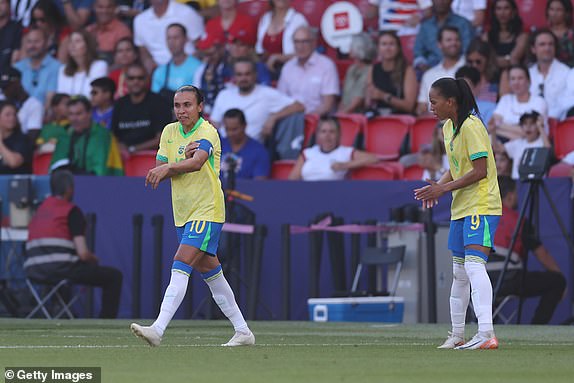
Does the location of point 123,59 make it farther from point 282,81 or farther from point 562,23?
point 562,23

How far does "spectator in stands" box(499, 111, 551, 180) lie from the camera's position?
17141 mm

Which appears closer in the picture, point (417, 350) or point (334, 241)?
point (417, 350)

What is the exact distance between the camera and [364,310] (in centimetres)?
1641

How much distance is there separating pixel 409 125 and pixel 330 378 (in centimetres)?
1113

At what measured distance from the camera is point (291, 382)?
724cm

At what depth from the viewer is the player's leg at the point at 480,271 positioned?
397 inches

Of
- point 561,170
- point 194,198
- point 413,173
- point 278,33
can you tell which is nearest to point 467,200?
point 194,198

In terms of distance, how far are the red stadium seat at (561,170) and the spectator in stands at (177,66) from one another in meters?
5.79

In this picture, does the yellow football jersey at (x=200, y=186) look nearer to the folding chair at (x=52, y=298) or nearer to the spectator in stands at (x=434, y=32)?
the folding chair at (x=52, y=298)

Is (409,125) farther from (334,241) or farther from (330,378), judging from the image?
(330,378)

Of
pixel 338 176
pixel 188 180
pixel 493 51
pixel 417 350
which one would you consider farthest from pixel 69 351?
pixel 493 51

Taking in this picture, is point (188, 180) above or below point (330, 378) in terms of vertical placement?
above

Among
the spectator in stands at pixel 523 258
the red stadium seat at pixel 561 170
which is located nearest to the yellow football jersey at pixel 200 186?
the spectator in stands at pixel 523 258

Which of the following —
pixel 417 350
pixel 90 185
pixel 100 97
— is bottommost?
pixel 417 350
